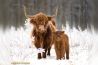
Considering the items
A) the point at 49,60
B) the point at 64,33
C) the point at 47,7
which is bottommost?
the point at 49,60

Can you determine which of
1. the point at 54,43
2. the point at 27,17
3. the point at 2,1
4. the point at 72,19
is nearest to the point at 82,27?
the point at 72,19

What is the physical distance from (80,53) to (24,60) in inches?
13.3

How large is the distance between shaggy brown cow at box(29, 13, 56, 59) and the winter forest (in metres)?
0.03

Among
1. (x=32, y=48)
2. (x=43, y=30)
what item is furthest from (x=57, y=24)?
(x=32, y=48)

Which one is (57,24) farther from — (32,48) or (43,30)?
(32,48)

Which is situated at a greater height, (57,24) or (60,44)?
(57,24)

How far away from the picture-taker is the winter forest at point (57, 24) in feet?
5.98

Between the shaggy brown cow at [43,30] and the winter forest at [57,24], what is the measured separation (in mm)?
26

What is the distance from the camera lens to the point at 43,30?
6.01 ft

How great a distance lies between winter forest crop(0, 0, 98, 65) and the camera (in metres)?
1.82

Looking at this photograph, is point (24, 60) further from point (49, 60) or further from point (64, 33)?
point (64, 33)

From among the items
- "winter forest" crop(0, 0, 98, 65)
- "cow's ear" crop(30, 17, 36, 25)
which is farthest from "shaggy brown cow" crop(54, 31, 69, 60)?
"cow's ear" crop(30, 17, 36, 25)

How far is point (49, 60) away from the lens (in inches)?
72.0

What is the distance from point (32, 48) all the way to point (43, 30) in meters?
0.13
